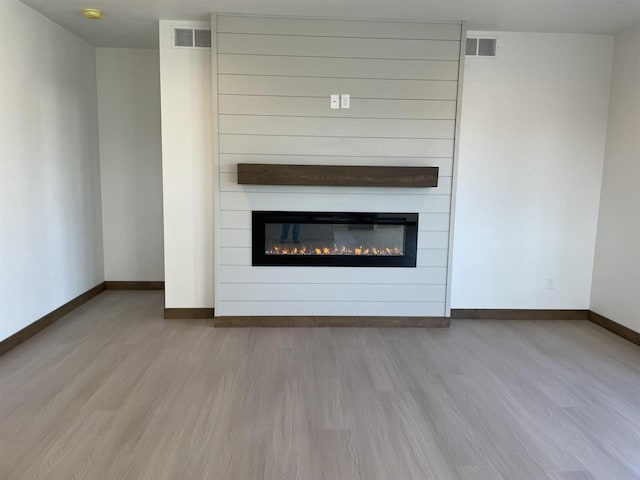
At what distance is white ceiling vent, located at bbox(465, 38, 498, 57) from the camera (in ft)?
12.6

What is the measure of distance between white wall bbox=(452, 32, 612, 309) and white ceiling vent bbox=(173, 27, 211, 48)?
2.26 m

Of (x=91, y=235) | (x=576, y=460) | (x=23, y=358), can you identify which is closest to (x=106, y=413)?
(x=23, y=358)

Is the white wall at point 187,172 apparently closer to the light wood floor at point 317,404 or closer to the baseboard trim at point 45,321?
the light wood floor at point 317,404

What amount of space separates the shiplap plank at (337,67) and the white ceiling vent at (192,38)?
288 mm

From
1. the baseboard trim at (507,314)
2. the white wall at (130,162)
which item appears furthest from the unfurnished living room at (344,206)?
the white wall at (130,162)

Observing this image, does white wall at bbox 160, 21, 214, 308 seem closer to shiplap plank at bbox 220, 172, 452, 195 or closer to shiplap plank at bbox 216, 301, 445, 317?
shiplap plank at bbox 220, 172, 452, 195

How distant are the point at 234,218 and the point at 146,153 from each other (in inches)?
70.7

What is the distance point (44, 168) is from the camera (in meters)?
3.68

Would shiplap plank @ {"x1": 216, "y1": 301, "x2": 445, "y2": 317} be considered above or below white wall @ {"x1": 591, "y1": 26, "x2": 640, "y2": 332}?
below

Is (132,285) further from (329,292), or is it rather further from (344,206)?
(344,206)

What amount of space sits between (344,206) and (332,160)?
0.40 m

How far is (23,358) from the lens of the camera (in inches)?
122

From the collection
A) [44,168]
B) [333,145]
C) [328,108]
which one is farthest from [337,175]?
[44,168]

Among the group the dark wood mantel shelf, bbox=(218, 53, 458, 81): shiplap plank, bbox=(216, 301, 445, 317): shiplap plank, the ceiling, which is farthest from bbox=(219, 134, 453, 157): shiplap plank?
bbox=(216, 301, 445, 317): shiplap plank
